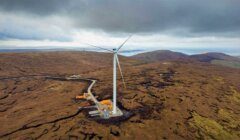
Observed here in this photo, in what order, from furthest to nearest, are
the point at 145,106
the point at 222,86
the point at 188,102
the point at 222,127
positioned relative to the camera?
the point at 222,86, the point at 188,102, the point at 145,106, the point at 222,127

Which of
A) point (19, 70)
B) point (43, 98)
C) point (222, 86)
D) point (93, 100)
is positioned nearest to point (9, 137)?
point (93, 100)

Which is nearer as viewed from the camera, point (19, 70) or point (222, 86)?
point (222, 86)

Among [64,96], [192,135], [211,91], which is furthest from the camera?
[211,91]

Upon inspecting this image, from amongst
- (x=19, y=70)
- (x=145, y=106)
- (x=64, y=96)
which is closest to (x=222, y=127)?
(x=145, y=106)

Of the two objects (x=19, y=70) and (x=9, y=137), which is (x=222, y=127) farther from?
(x=19, y=70)

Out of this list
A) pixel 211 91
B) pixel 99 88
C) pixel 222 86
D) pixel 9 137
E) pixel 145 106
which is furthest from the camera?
pixel 222 86

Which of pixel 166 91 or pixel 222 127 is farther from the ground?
pixel 166 91

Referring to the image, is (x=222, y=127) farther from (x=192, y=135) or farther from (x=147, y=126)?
(x=147, y=126)

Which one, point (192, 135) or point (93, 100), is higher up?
point (93, 100)

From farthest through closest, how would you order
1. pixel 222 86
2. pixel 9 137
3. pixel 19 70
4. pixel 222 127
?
pixel 19 70
pixel 222 86
pixel 222 127
pixel 9 137
